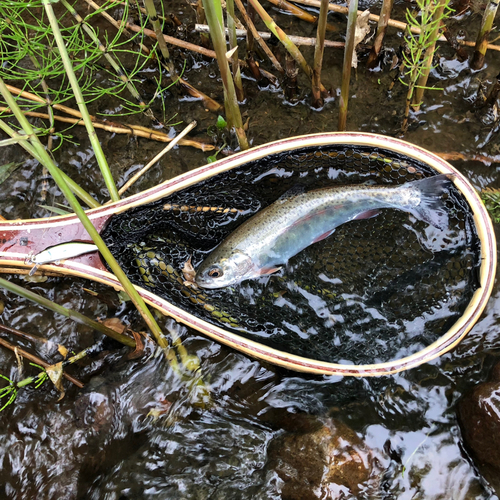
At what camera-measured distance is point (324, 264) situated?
3053 millimetres

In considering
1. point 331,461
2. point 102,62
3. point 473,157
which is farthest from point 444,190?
point 102,62

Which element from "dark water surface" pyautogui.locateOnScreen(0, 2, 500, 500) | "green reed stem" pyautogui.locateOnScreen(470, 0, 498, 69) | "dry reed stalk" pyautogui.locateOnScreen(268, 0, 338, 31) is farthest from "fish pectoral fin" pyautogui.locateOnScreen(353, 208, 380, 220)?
"dry reed stalk" pyautogui.locateOnScreen(268, 0, 338, 31)

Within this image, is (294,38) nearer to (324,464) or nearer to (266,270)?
(266,270)

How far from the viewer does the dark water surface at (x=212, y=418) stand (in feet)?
8.76

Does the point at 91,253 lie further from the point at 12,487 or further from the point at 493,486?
the point at 493,486

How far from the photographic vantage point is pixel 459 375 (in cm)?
289

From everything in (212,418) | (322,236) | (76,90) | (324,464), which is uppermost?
(76,90)

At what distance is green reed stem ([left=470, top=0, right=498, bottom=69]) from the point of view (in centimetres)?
291

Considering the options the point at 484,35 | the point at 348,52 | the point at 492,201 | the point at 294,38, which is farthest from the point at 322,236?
the point at 484,35

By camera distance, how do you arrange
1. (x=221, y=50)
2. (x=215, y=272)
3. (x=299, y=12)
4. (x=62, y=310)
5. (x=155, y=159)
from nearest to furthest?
(x=221, y=50) → (x=62, y=310) → (x=215, y=272) → (x=155, y=159) → (x=299, y=12)

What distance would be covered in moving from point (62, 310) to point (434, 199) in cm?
248

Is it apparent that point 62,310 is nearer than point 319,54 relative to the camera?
Yes

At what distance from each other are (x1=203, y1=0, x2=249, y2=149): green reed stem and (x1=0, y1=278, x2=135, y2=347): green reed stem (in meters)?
1.66

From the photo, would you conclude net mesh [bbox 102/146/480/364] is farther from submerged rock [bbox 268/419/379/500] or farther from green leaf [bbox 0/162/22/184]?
green leaf [bbox 0/162/22/184]
